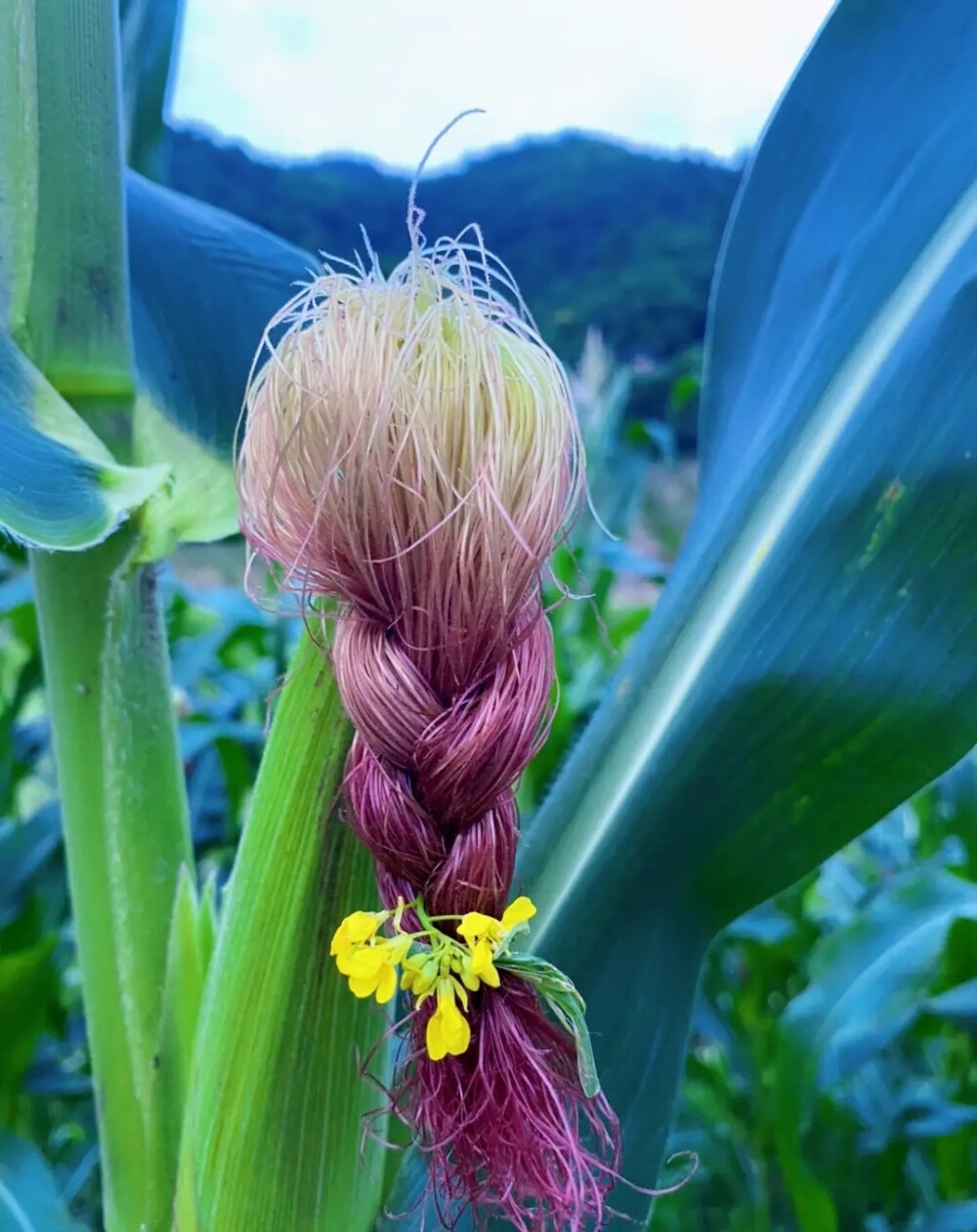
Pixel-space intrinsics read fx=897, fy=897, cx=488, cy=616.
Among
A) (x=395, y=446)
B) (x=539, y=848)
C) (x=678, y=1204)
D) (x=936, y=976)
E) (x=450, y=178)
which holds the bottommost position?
(x=678, y=1204)

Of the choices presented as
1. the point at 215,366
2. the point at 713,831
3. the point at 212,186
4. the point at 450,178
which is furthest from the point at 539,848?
the point at 212,186

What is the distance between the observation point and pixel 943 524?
1.19ft

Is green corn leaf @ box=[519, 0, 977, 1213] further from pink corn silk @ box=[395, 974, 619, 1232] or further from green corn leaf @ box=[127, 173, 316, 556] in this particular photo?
green corn leaf @ box=[127, 173, 316, 556]

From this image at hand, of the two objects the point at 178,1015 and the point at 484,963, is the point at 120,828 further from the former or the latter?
the point at 484,963

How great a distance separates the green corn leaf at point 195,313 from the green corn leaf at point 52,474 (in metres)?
0.09

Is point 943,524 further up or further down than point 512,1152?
further up

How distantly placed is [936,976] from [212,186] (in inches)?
72.2

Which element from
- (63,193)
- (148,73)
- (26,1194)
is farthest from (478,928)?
(148,73)

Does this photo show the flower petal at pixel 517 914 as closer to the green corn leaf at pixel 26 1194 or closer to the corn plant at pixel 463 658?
the corn plant at pixel 463 658

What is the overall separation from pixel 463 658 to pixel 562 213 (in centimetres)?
182

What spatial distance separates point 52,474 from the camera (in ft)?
1.08

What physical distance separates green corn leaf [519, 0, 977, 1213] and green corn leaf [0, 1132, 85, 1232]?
35cm

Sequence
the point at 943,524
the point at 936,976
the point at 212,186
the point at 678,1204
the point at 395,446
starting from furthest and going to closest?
the point at 212,186, the point at 678,1204, the point at 936,976, the point at 943,524, the point at 395,446

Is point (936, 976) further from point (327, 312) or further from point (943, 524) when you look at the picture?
point (327, 312)
